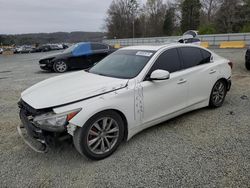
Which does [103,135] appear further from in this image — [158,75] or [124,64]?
[124,64]

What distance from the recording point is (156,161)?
2.96 meters

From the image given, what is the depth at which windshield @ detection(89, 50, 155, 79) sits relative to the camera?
3.53 meters

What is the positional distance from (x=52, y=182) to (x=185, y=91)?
2.56 metres

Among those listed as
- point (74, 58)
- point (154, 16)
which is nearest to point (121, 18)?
point (154, 16)

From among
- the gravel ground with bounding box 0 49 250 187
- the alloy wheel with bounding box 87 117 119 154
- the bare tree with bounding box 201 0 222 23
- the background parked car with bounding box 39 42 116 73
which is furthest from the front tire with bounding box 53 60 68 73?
the bare tree with bounding box 201 0 222 23

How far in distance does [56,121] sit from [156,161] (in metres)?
1.39

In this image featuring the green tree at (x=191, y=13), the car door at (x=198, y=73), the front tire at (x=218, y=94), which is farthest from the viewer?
the green tree at (x=191, y=13)

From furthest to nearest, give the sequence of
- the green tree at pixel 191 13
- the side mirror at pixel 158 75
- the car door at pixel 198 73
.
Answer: the green tree at pixel 191 13 < the car door at pixel 198 73 < the side mirror at pixel 158 75

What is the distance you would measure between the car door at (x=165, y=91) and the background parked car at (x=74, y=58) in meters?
7.23

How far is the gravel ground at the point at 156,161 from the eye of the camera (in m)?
2.61

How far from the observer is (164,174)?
270 centimetres

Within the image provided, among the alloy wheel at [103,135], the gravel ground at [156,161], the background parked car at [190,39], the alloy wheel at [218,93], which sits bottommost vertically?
the gravel ground at [156,161]

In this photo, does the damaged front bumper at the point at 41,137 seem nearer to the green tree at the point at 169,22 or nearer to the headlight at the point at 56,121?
the headlight at the point at 56,121

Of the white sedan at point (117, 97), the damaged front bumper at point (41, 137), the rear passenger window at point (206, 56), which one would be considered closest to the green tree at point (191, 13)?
the rear passenger window at point (206, 56)
